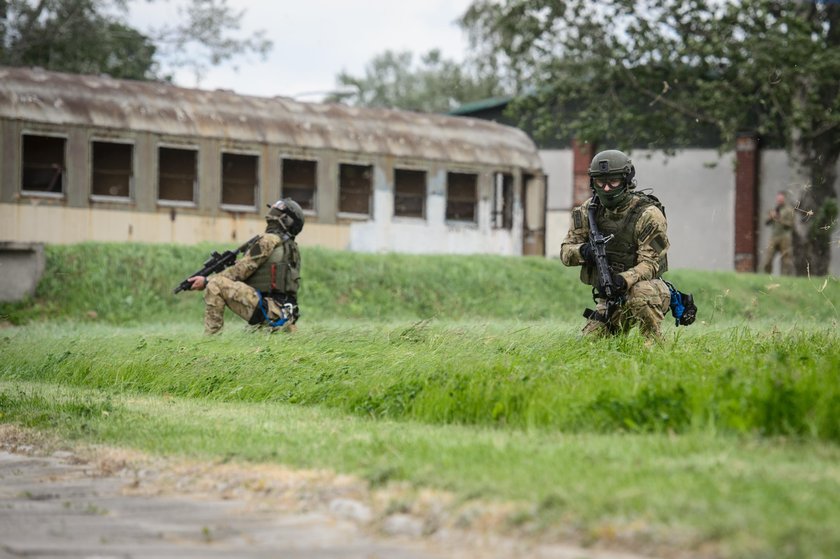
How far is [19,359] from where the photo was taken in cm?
1472

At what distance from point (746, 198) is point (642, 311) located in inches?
1095

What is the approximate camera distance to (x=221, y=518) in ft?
20.5

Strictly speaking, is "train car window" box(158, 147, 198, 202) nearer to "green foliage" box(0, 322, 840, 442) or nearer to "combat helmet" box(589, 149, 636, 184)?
"green foliage" box(0, 322, 840, 442)

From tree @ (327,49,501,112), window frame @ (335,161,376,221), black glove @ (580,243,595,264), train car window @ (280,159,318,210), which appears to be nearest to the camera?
black glove @ (580,243,595,264)

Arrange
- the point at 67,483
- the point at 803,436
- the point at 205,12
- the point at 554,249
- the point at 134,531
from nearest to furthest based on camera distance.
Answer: the point at 134,531, the point at 803,436, the point at 67,483, the point at 554,249, the point at 205,12

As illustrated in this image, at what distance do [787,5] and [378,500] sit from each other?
95.4 feet

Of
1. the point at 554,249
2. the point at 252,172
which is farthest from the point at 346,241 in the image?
the point at 554,249

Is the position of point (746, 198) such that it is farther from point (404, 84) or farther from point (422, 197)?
point (404, 84)

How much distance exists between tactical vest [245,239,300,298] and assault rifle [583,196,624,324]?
4775 millimetres

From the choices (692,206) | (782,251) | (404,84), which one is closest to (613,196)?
(782,251)

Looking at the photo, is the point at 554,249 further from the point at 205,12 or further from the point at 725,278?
the point at 205,12

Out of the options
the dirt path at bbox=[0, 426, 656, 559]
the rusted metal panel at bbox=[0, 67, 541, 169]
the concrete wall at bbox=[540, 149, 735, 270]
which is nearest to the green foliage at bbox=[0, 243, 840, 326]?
the rusted metal panel at bbox=[0, 67, 541, 169]

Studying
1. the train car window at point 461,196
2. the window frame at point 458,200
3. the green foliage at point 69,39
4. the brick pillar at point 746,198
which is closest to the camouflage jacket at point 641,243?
the window frame at point 458,200

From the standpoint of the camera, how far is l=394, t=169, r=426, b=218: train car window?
95.6 ft
